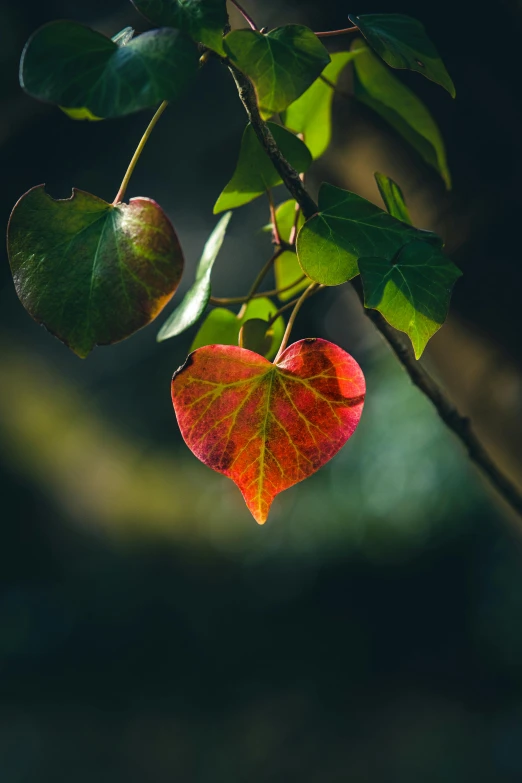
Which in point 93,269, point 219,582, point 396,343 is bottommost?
point 219,582

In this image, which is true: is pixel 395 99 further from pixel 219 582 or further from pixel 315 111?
pixel 219 582

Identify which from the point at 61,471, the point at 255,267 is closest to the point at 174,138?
the point at 255,267

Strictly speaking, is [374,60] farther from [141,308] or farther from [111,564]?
[111,564]

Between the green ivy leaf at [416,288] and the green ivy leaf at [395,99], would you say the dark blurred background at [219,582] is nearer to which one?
the green ivy leaf at [395,99]

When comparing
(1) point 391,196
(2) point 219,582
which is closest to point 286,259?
(1) point 391,196

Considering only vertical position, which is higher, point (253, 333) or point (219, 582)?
point (253, 333)

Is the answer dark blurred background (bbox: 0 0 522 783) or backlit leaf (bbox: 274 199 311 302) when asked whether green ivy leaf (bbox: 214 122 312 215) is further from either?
dark blurred background (bbox: 0 0 522 783)

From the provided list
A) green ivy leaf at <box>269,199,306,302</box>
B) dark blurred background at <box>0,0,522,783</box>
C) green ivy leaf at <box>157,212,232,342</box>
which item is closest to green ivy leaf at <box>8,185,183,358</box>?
green ivy leaf at <box>157,212,232,342</box>

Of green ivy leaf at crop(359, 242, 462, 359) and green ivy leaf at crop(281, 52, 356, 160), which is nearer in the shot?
green ivy leaf at crop(359, 242, 462, 359)
